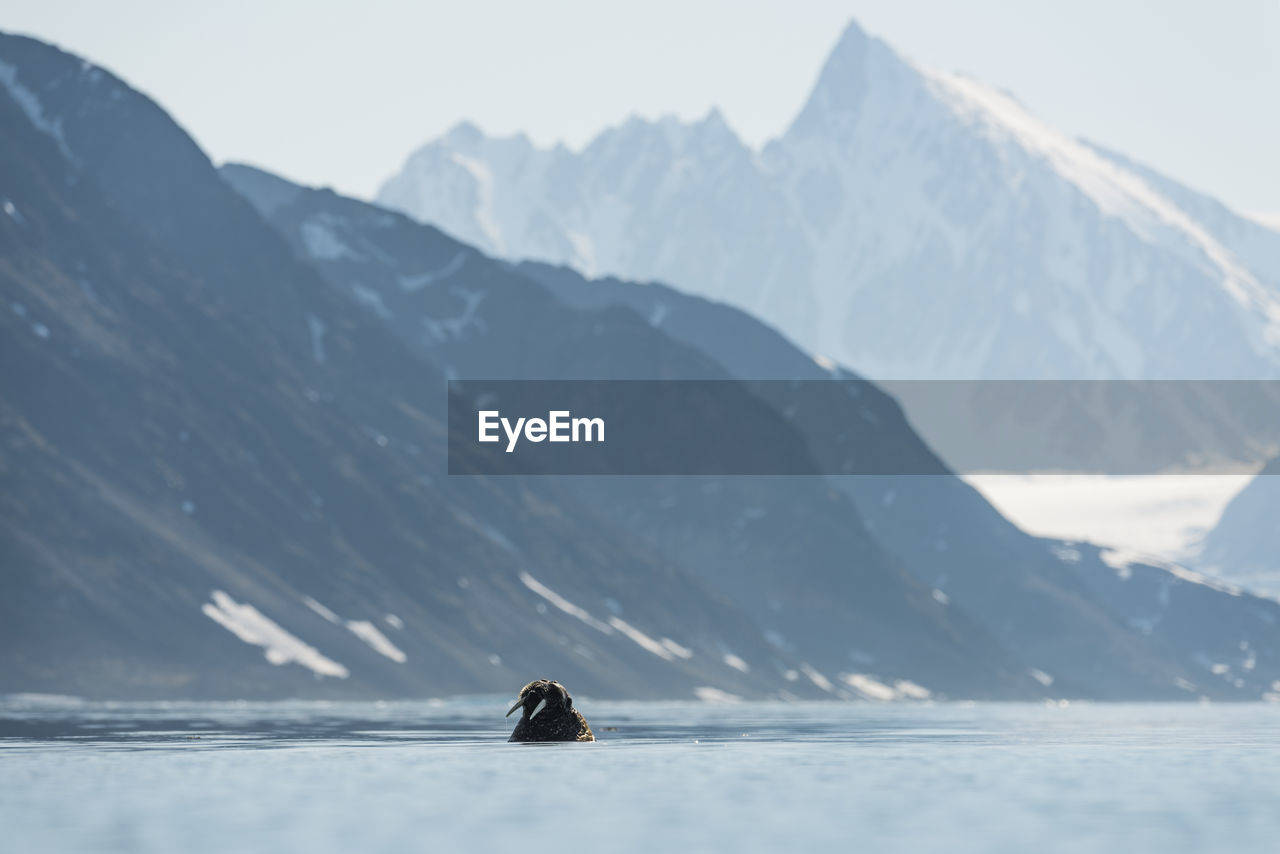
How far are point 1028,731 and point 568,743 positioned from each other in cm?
6193

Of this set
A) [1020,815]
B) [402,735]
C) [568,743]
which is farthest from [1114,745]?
[1020,815]

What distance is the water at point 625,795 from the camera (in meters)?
57.9

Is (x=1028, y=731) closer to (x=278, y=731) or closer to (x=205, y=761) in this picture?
(x=278, y=731)

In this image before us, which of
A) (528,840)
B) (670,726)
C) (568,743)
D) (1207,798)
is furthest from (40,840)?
(670,726)

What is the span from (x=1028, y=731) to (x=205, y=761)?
82.2 meters

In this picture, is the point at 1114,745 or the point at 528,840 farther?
the point at 1114,745

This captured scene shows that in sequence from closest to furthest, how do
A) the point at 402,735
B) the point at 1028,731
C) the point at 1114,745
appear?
the point at 1114,745 < the point at 402,735 < the point at 1028,731

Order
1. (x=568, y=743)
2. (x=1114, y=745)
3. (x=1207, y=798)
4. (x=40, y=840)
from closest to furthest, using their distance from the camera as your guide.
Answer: (x=40, y=840) < (x=1207, y=798) < (x=568, y=743) < (x=1114, y=745)

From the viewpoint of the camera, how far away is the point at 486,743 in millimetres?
113750

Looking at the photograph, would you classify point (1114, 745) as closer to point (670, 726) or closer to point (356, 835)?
point (670, 726)

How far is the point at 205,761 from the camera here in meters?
94.2

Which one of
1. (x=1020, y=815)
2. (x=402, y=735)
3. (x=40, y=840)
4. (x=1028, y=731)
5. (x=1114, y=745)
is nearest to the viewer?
(x=40, y=840)

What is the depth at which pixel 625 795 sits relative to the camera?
7288 centimetres

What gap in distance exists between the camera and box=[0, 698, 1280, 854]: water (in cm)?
5788
